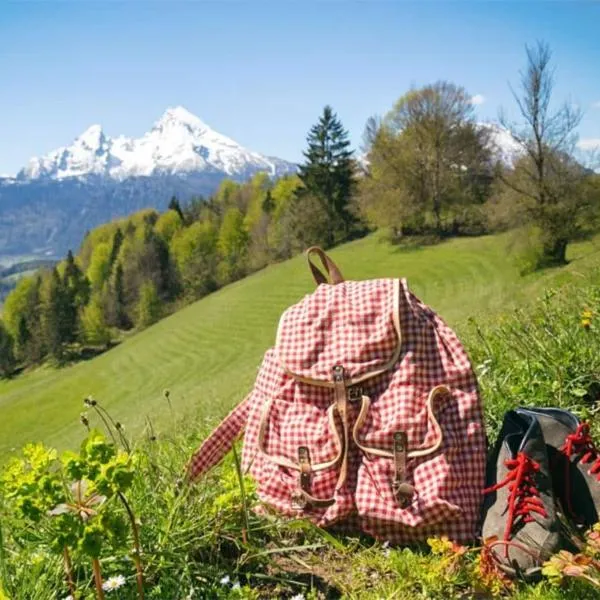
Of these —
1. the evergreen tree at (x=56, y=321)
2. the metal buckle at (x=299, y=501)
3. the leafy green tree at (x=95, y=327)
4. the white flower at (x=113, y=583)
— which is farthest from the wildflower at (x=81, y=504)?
the leafy green tree at (x=95, y=327)

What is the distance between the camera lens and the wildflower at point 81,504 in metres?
1.64

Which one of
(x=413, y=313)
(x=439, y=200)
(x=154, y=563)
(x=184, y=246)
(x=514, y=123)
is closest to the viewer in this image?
(x=154, y=563)

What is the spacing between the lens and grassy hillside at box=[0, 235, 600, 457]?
31.8 meters

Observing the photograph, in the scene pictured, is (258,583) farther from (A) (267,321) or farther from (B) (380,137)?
(B) (380,137)

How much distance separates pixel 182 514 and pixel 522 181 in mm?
27874

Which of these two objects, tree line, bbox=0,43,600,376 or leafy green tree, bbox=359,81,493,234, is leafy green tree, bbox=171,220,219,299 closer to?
tree line, bbox=0,43,600,376

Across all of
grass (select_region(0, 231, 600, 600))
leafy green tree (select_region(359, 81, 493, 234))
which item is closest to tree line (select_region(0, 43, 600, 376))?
leafy green tree (select_region(359, 81, 493, 234))

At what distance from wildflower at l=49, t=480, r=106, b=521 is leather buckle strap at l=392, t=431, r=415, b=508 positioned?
48.1 inches

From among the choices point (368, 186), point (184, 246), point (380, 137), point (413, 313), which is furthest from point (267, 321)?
point (184, 246)

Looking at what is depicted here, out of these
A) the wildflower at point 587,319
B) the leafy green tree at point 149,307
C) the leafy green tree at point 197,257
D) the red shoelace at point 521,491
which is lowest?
the leafy green tree at point 149,307

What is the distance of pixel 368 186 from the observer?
45469 mm

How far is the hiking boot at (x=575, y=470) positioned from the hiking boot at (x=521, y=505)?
12 centimetres

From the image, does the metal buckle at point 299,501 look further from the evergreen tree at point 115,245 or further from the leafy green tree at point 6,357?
the evergreen tree at point 115,245

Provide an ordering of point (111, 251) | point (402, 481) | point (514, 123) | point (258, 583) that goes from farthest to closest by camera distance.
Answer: point (111, 251) → point (514, 123) → point (402, 481) → point (258, 583)
